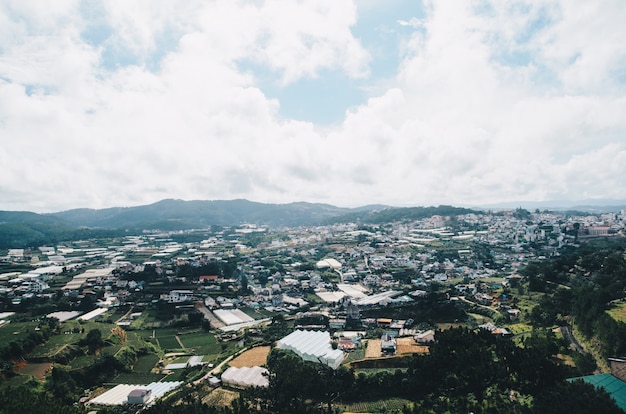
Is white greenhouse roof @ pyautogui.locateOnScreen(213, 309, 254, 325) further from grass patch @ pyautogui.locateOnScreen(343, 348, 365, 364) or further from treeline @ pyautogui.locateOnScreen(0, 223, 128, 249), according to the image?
treeline @ pyautogui.locateOnScreen(0, 223, 128, 249)

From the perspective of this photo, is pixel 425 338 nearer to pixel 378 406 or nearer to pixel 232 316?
pixel 378 406

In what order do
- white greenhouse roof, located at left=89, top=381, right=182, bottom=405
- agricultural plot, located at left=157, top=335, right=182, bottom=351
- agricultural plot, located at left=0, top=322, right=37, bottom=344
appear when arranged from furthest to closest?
agricultural plot, located at left=157, top=335, right=182, bottom=351
agricultural plot, located at left=0, top=322, right=37, bottom=344
white greenhouse roof, located at left=89, top=381, right=182, bottom=405

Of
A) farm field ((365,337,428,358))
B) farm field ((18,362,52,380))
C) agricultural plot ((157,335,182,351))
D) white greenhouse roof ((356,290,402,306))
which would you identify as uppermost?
farm field ((365,337,428,358))

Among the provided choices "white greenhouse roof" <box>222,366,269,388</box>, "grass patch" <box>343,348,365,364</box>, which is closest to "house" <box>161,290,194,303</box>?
"white greenhouse roof" <box>222,366,269,388</box>

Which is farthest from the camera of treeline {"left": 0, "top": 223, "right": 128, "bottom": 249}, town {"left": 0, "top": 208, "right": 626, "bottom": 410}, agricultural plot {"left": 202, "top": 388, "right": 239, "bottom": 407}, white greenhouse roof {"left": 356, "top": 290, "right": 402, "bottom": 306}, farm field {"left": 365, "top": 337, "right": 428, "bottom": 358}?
treeline {"left": 0, "top": 223, "right": 128, "bottom": 249}

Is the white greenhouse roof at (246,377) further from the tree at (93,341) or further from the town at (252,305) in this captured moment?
the tree at (93,341)

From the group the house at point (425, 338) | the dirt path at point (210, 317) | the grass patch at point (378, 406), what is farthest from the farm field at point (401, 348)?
the dirt path at point (210, 317)

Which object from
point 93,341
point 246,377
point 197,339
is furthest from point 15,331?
point 246,377

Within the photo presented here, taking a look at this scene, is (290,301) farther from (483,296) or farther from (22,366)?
(22,366)
